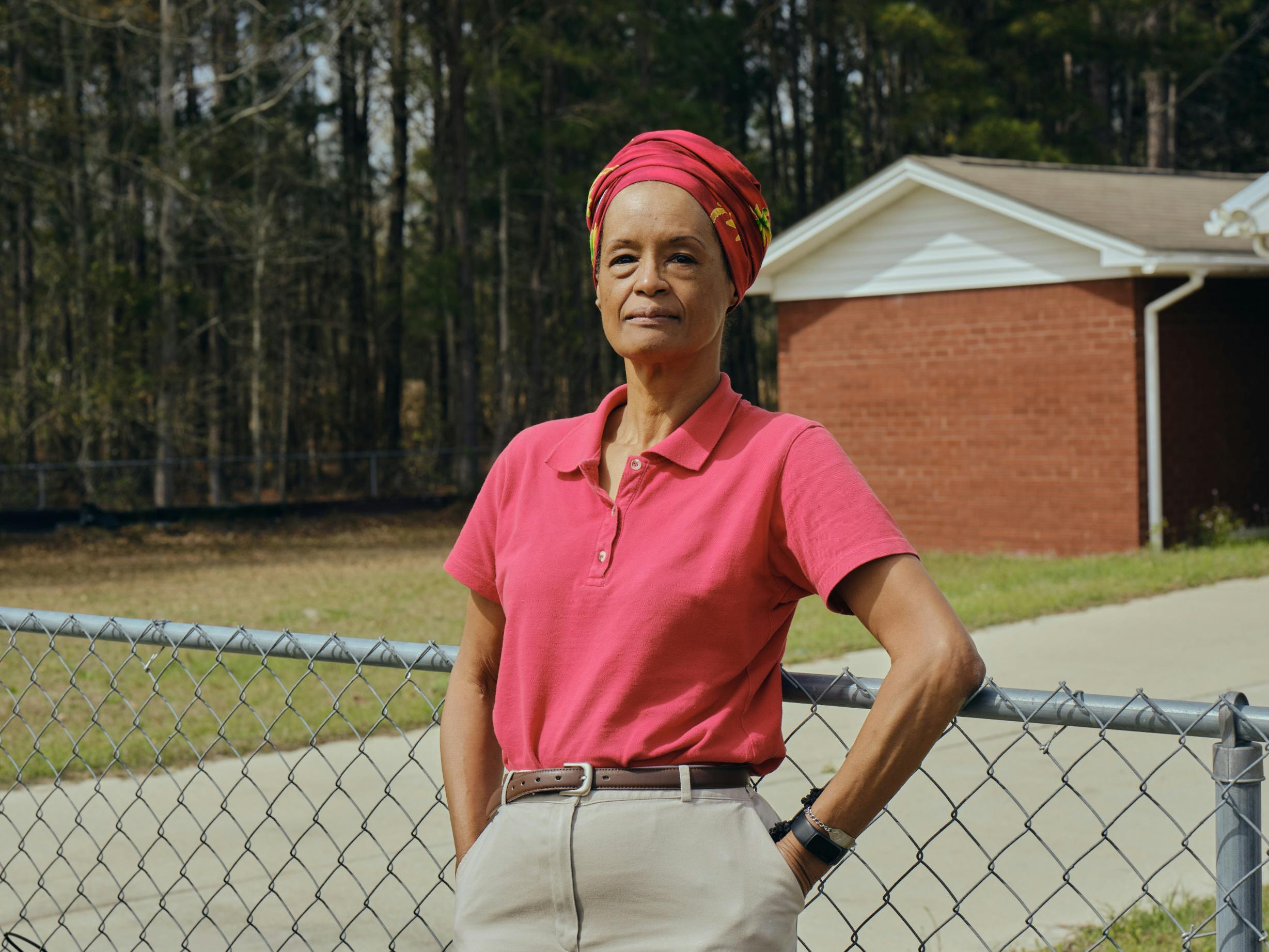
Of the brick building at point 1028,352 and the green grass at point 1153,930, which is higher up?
the brick building at point 1028,352

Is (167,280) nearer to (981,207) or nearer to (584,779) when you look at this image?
(981,207)

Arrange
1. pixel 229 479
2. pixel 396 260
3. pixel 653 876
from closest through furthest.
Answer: pixel 653 876 → pixel 229 479 → pixel 396 260

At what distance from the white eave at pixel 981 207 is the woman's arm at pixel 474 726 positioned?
457 inches

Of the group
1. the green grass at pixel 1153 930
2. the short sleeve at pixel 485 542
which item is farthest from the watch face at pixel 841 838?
the green grass at pixel 1153 930

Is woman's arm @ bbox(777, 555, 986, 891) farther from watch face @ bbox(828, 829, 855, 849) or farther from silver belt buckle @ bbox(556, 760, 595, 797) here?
silver belt buckle @ bbox(556, 760, 595, 797)

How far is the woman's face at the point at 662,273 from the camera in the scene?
6.59 feet

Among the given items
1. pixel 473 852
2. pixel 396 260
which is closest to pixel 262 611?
pixel 473 852

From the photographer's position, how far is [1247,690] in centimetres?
773

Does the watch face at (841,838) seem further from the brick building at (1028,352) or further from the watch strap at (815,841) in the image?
the brick building at (1028,352)

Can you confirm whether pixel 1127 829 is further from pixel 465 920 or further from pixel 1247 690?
pixel 465 920

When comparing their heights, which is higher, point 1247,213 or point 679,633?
point 1247,213

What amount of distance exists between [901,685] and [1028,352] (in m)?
13.7

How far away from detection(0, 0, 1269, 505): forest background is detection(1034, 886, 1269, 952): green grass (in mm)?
19269

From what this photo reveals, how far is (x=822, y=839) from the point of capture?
183 cm
